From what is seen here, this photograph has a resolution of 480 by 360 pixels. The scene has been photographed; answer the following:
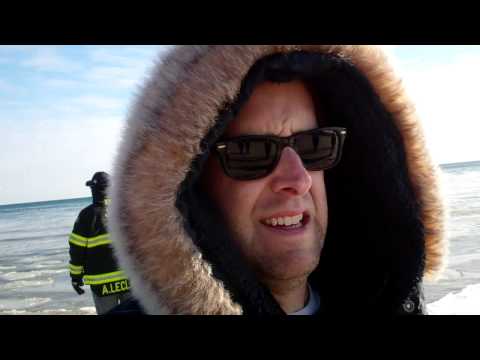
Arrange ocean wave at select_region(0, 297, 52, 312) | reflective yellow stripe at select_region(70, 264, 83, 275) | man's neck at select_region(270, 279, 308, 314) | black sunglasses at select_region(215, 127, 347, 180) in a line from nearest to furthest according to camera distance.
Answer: black sunglasses at select_region(215, 127, 347, 180) → man's neck at select_region(270, 279, 308, 314) → reflective yellow stripe at select_region(70, 264, 83, 275) → ocean wave at select_region(0, 297, 52, 312)

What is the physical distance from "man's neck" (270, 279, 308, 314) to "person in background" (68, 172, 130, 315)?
3.36 m

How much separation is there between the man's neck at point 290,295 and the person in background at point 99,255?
3364mm

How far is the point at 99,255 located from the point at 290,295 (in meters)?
3.53

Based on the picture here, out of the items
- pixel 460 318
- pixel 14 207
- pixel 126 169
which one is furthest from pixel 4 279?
pixel 14 207

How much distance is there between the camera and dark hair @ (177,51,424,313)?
133 centimetres

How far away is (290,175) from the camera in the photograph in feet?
4.86

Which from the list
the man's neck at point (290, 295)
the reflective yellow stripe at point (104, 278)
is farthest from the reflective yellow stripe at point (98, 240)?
the man's neck at point (290, 295)

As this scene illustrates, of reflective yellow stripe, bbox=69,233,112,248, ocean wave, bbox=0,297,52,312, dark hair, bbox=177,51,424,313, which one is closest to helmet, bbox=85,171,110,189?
reflective yellow stripe, bbox=69,233,112,248

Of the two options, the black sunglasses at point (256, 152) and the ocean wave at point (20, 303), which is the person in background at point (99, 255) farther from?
the ocean wave at point (20, 303)

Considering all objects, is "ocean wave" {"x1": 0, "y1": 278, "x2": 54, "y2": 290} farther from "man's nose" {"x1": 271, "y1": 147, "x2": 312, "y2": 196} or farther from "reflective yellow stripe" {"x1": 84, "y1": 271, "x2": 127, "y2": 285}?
"man's nose" {"x1": 271, "y1": 147, "x2": 312, "y2": 196}

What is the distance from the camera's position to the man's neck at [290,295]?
158 centimetres

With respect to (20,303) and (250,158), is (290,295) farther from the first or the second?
(20,303)

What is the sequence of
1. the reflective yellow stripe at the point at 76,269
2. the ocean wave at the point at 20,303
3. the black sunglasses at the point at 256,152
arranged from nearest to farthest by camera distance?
the black sunglasses at the point at 256,152 → the reflective yellow stripe at the point at 76,269 → the ocean wave at the point at 20,303

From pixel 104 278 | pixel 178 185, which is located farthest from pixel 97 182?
pixel 178 185
